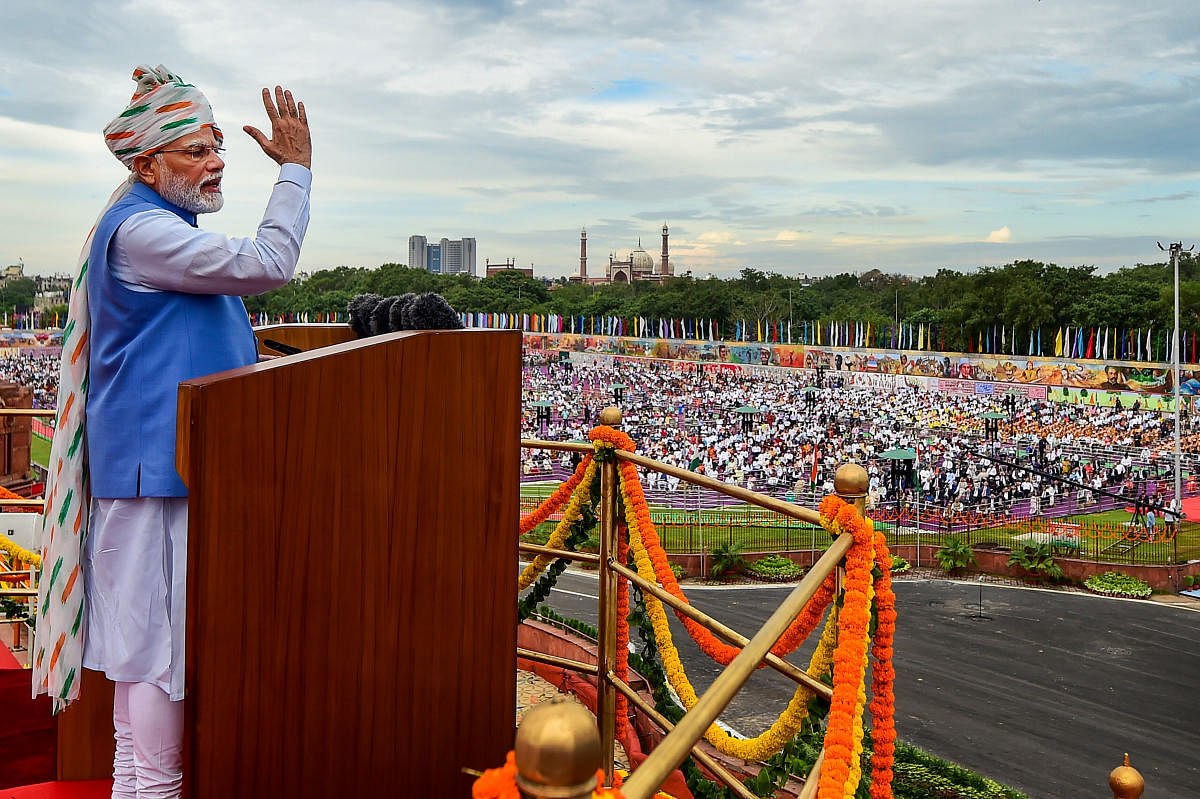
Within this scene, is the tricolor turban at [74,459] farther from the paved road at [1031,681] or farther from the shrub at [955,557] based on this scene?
the shrub at [955,557]

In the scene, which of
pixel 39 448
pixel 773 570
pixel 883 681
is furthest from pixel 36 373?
pixel 883 681

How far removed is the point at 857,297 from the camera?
76125 mm

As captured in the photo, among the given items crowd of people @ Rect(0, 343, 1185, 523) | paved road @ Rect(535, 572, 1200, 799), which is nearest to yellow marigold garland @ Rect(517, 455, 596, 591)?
paved road @ Rect(535, 572, 1200, 799)

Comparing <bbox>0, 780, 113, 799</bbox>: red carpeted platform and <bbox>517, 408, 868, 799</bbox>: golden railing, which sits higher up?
<bbox>517, 408, 868, 799</bbox>: golden railing

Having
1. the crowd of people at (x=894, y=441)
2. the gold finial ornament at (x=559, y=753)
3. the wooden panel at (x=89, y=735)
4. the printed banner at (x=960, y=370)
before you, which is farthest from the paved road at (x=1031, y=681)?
the printed banner at (x=960, y=370)

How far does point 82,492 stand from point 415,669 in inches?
27.0

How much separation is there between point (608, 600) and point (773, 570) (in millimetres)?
14557

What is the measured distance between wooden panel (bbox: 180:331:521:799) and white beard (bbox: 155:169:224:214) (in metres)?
0.48

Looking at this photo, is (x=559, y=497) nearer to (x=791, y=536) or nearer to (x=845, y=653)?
(x=845, y=653)

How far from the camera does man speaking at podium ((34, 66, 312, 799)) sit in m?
1.64

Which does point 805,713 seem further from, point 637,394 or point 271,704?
point 637,394

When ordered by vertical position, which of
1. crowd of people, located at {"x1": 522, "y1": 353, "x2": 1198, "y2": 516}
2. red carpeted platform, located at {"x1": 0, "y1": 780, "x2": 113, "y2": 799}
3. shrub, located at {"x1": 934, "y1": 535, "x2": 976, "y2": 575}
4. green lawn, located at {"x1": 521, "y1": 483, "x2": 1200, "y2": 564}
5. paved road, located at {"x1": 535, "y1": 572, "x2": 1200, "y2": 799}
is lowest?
paved road, located at {"x1": 535, "y1": 572, "x2": 1200, "y2": 799}

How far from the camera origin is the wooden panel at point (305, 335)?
2.47m

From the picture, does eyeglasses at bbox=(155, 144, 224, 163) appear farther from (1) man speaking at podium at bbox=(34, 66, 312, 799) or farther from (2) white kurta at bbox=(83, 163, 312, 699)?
(2) white kurta at bbox=(83, 163, 312, 699)
